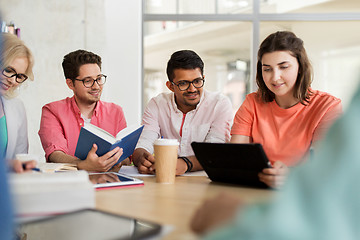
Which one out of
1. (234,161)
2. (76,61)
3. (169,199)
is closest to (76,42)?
(76,61)

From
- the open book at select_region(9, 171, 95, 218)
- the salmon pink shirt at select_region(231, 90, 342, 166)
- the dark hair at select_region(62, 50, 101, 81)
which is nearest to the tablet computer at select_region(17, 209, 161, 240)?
the open book at select_region(9, 171, 95, 218)

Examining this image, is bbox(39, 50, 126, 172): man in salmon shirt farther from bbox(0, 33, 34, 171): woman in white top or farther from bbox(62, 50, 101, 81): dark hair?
bbox(0, 33, 34, 171): woman in white top

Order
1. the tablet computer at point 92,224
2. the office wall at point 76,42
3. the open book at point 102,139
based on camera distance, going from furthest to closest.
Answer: the office wall at point 76,42 < the open book at point 102,139 < the tablet computer at point 92,224

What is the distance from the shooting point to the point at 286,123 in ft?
6.56

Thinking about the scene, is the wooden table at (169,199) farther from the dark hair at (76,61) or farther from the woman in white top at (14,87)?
the dark hair at (76,61)

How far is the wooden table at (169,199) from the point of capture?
88 centimetres

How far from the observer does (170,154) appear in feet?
4.86

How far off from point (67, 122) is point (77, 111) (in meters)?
0.10

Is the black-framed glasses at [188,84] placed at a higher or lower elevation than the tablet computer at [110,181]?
higher

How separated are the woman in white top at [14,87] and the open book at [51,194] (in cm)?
133

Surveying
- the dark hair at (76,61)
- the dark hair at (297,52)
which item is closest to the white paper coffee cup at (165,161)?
the dark hair at (297,52)

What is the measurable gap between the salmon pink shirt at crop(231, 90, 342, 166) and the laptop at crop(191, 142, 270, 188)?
0.53 m

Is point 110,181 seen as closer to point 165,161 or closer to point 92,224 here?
point 165,161

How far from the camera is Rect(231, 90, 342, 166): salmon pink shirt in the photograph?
6.12 ft
